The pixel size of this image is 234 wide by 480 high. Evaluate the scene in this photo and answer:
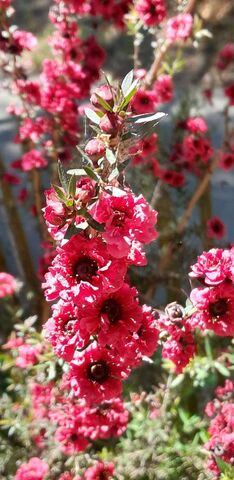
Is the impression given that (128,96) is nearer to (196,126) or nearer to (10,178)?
(196,126)

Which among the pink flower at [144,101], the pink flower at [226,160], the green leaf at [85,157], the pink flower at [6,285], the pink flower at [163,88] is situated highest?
the pink flower at [163,88]

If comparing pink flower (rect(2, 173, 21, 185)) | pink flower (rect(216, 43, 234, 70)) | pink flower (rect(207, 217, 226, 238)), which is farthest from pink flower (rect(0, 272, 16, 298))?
pink flower (rect(216, 43, 234, 70))

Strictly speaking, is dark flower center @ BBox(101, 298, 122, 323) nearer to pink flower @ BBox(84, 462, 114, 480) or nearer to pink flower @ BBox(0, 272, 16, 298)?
pink flower @ BBox(84, 462, 114, 480)

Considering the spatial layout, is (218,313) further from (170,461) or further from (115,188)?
(170,461)

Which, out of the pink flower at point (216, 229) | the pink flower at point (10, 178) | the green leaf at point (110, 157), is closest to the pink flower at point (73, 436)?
the green leaf at point (110, 157)

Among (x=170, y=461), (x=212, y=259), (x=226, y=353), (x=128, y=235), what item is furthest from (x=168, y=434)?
(x=128, y=235)

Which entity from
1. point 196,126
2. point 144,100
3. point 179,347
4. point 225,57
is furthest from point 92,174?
point 225,57

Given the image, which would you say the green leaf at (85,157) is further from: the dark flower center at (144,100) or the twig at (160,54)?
the twig at (160,54)
